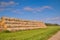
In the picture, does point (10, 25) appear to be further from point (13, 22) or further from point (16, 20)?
point (16, 20)

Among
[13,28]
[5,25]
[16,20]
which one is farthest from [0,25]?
[16,20]

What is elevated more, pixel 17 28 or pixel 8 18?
pixel 8 18

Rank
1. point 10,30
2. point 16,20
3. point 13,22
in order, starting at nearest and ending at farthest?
point 10,30, point 13,22, point 16,20

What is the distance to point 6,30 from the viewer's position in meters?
12.7

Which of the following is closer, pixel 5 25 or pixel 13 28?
pixel 5 25

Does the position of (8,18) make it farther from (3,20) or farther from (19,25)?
(19,25)

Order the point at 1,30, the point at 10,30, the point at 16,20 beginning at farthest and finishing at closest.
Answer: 1. the point at 16,20
2. the point at 10,30
3. the point at 1,30

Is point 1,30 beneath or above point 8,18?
beneath

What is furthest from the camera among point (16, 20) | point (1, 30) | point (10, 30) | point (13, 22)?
point (16, 20)

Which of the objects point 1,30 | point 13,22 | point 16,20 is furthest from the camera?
point 16,20

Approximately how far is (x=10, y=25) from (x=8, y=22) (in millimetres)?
306

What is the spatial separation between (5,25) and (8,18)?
970 millimetres

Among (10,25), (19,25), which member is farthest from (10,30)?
(19,25)

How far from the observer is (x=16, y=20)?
15.6 metres
